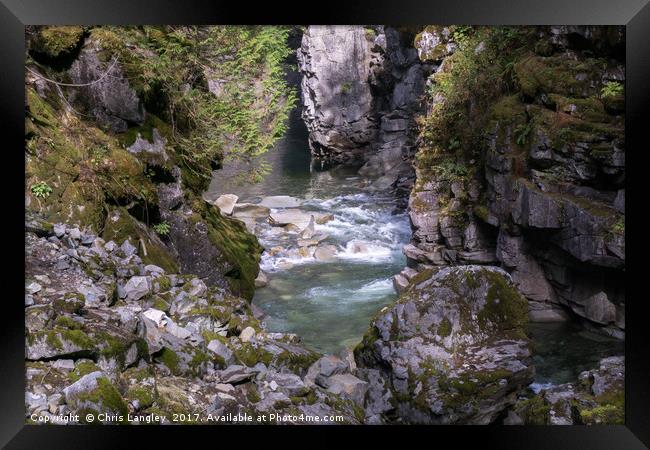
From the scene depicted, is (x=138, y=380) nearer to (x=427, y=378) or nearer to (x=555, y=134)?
(x=427, y=378)

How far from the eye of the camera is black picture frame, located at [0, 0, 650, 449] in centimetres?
397

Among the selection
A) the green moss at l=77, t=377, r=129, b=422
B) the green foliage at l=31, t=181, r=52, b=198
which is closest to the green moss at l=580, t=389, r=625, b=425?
the green moss at l=77, t=377, r=129, b=422

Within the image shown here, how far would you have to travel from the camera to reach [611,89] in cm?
860

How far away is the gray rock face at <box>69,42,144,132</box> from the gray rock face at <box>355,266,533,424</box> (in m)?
3.81

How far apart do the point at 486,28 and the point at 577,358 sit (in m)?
6.75

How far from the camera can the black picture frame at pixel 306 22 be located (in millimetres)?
3975

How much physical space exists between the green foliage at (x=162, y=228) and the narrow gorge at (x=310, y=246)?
0.04 meters

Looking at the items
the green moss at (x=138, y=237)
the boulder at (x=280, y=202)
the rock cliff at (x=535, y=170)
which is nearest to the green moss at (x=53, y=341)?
the green moss at (x=138, y=237)

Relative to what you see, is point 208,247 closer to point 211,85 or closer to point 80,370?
point 211,85

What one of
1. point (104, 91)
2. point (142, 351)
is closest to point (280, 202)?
point (104, 91)

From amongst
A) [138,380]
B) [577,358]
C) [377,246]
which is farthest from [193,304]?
[377,246]

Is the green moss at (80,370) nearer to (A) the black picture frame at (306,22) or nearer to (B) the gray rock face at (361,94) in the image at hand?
(A) the black picture frame at (306,22)

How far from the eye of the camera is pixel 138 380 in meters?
4.32

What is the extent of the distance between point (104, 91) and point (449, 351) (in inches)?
187
